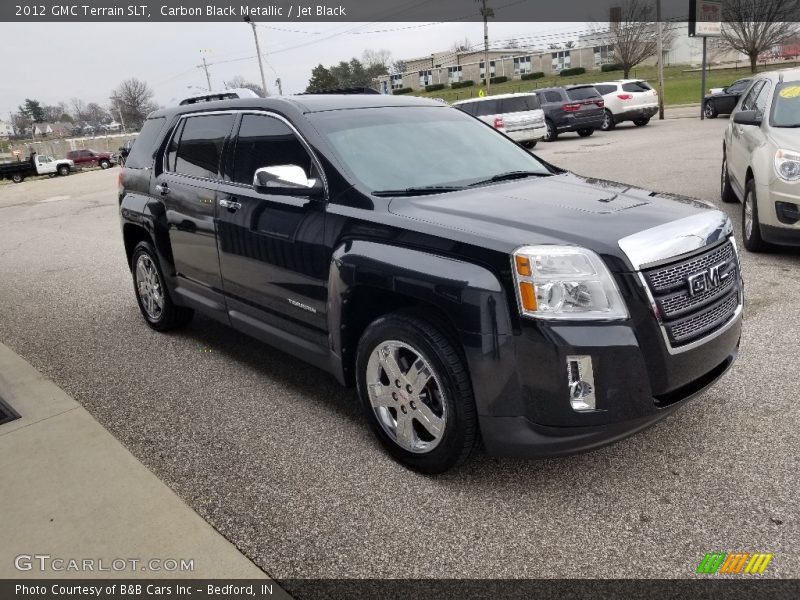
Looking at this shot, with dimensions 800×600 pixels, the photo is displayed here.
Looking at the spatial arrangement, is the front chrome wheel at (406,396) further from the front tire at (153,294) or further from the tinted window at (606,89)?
the tinted window at (606,89)

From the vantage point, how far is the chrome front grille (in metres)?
2.84

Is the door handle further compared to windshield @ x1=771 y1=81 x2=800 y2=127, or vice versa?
windshield @ x1=771 y1=81 x2=800 y2=127

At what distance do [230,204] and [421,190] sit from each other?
136 centimetres

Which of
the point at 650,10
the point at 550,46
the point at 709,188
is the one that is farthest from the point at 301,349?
the point at 550,46

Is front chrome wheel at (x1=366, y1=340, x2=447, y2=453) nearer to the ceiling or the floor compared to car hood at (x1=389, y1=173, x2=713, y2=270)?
nearer to the floor

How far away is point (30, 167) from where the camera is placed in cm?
4062

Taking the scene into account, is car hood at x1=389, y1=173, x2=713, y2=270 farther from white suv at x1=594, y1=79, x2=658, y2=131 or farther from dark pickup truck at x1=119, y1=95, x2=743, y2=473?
white suv at x1=594, y1=79, x2=658, y2=131

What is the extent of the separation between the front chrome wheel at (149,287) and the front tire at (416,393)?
9.12 ft

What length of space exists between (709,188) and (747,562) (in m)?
8.89

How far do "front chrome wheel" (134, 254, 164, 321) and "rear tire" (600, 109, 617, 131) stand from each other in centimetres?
2220

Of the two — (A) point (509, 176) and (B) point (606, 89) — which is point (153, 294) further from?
(B) point (606, 89)

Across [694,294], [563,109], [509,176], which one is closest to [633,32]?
[563,109]

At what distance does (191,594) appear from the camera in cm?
257

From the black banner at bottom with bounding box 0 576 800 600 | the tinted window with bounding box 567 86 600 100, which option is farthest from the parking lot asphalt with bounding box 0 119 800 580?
the tinted window with bounding box 567 86 600 100
